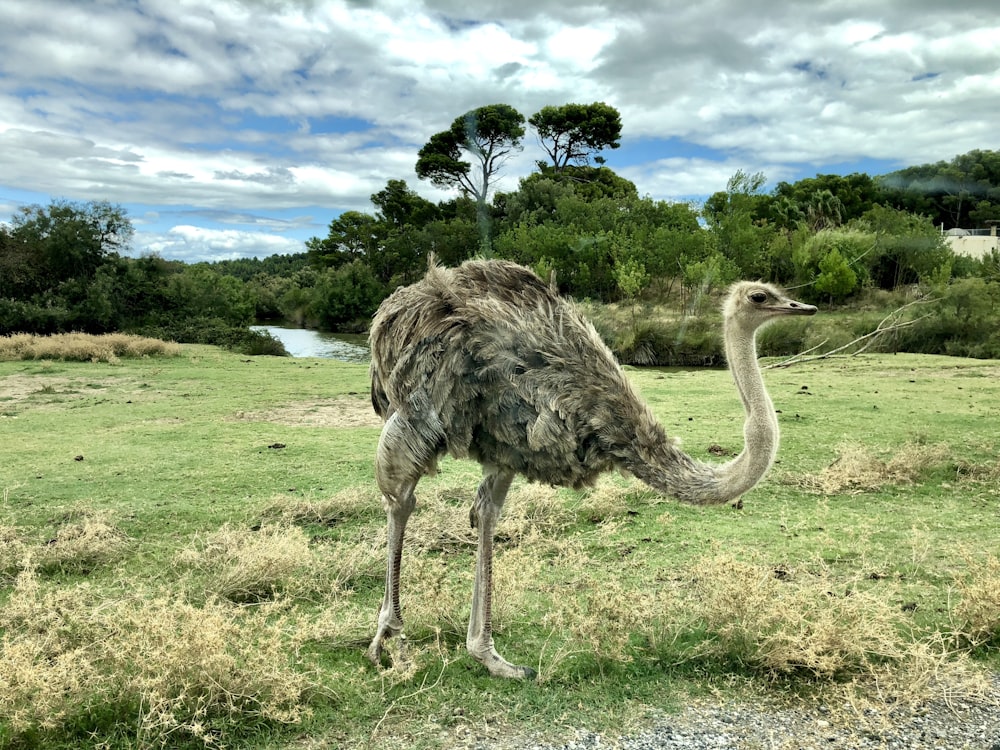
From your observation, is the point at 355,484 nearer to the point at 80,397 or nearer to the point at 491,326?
the point at 491,326

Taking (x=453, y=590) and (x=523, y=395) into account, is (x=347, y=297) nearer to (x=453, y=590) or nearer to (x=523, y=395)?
(x=453, y=590)

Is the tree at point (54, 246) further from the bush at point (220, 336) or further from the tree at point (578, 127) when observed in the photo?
the tree at point (578, 127)

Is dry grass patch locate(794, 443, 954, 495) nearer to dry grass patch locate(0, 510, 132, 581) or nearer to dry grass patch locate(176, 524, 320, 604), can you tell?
dry grass patch locate(176, 524, 320, 604)

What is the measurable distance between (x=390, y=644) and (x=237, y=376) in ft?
38.0

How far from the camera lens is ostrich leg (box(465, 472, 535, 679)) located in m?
3.34

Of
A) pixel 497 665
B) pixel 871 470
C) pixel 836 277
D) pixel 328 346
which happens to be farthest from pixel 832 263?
pixel 497 665

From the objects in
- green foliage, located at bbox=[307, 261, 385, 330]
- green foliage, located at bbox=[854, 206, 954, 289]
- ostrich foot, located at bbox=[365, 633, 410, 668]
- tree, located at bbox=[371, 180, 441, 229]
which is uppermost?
tree, located at bbox=[371, 180, 441, 229]

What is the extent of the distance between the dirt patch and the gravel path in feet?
21.4

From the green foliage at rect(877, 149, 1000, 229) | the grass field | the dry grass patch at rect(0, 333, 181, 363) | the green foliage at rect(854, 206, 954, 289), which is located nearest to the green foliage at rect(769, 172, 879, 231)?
the green foliage at rect(877, 149, 1000, 229)

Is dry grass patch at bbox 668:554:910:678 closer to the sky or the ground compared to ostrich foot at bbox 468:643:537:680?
closer to the sky

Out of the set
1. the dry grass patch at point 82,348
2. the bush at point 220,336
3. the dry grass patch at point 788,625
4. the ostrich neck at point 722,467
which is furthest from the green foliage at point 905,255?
the ostrich neck at point 722,467

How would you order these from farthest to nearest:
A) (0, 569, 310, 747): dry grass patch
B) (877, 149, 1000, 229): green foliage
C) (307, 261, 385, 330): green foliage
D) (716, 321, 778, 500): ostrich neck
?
(877, 149, 1000, 229): green foliage → (307, 261, 385, 330): green foliage → (716, 321, 778, 500): ostrich neck → (0, 569, 310, 747): dry grass patch

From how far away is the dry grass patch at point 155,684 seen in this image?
108 inches

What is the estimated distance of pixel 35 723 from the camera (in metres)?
2.75
